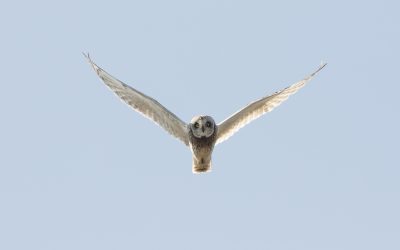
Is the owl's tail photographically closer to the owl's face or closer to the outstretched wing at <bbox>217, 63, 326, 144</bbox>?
the owl's face

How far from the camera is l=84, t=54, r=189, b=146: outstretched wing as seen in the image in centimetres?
2644

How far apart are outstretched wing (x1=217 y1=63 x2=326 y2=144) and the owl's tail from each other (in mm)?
788

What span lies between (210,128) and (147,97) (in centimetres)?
152

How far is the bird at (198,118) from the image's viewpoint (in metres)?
26.3

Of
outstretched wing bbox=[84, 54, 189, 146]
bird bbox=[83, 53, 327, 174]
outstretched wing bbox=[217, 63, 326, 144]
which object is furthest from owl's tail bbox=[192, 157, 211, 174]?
outstretched wing bbox=[217, 63, 326, 144]

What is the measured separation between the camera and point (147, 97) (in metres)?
26.4

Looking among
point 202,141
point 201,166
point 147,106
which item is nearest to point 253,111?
point 202,141

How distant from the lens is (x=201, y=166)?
87.2ft

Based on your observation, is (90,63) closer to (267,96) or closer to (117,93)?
(117,93)

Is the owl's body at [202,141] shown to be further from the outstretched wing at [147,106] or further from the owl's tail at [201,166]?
the outstretched wing at [147,106]

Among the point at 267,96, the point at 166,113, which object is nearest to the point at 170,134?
the point at 166,113

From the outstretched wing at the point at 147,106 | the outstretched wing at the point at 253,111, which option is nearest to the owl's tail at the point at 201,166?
the outstretched wing at the point at 147,106

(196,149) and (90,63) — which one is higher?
(90,63)

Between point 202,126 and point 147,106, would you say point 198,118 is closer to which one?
point 202,126
